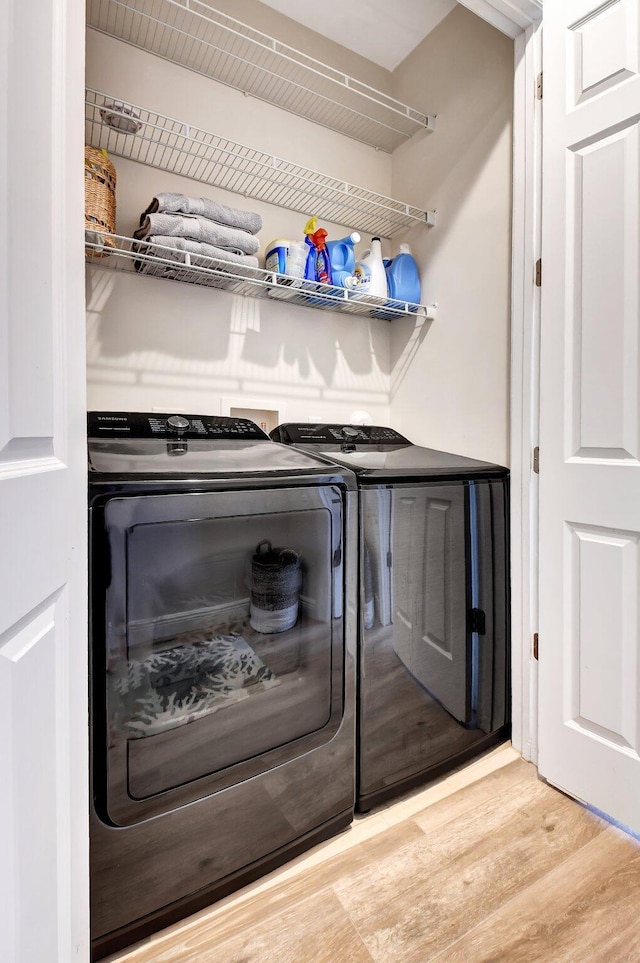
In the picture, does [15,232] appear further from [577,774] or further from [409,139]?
[409,139]

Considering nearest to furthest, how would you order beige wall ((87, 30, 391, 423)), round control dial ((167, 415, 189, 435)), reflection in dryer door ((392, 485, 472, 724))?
reflection in dryer door ((392, 485, 472, 724)), round control dial ((167, 415, 189, 435)), beige wall ((87, 30, 391, 423))

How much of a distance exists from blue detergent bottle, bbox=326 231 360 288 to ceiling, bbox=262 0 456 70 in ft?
3.05

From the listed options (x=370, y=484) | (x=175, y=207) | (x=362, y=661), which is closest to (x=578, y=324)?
(x=370, y=484)

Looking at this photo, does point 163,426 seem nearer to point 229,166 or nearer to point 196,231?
point 196,231

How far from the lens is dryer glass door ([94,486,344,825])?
901mm

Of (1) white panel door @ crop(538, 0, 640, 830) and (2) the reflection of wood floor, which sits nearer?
(2) the reflection of wood floor

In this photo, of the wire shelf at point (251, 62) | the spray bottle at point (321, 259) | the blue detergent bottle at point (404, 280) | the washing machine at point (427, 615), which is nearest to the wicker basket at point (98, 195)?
the wire shelf at point (251, 62)

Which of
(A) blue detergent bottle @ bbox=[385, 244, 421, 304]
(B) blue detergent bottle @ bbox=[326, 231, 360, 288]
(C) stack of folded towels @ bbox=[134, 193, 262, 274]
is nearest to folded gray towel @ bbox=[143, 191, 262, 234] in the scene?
(C) stack of folded towels @ bbox=[134, 193, 262, 274]

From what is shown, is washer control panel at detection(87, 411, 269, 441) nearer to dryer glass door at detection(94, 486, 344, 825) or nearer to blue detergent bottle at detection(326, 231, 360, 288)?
dryer glass door at detection(94, 486, 344, 825)

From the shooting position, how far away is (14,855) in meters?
0.50

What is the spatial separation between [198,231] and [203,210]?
0.09 meters

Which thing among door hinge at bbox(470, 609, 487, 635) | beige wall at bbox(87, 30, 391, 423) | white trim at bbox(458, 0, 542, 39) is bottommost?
door hinge at bbox(470, 609, 487, 635)

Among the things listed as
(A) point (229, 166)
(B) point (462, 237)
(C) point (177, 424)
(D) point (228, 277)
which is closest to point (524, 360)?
(B) point (462, 237)

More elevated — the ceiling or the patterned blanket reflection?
the ceiling
